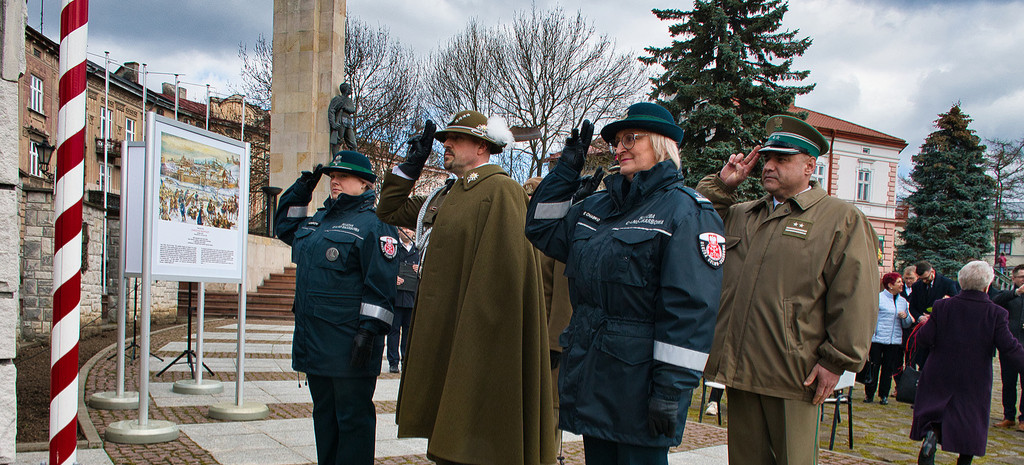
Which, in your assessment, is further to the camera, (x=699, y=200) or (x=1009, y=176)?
(x=1009, y=176)

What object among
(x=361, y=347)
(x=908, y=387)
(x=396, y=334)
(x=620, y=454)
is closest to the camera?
(x=620, y=454)

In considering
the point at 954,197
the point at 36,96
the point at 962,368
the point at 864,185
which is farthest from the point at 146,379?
the point at 864,185

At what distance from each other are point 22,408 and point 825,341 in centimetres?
677

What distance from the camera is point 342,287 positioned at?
4629mm

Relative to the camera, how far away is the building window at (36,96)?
3928 cm

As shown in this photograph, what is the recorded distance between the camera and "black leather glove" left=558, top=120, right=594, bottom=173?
3299 mm

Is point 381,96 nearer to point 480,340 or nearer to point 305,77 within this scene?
point 305,77

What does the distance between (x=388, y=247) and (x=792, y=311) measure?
7.53 ft

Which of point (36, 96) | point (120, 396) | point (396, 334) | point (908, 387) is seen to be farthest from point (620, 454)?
point (36, 96)

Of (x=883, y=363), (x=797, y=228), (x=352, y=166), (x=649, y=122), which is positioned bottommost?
(x=883, y=363)

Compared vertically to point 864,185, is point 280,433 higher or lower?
lower

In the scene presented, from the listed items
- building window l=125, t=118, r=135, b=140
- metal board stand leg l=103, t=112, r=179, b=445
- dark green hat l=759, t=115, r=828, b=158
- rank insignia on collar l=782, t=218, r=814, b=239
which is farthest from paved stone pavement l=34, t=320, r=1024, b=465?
building window l=125, t=118, r=135, b=140

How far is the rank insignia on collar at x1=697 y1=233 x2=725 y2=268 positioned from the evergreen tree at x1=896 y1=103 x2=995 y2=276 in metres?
37.5

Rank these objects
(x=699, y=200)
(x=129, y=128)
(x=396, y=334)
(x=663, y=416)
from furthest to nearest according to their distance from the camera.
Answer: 1. (x=129, y=128)
2. (x=396, y=334)
3. (x=699, y=200)
4. (x=663, y=416)
